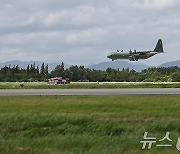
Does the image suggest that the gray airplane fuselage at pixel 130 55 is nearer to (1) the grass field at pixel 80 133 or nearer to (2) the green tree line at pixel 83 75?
(2) the green tree line at pixel 83 75

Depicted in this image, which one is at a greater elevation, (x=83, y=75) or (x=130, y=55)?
(x=130, y=55)

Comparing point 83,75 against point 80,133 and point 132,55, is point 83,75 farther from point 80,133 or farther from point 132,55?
point 80,133

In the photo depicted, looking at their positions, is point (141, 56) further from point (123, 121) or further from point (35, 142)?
point (35, 142)

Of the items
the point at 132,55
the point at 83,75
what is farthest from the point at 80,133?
the point at 83,75

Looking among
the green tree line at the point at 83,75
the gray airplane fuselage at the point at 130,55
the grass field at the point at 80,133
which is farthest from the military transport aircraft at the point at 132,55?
the grass field at the point at 80,133

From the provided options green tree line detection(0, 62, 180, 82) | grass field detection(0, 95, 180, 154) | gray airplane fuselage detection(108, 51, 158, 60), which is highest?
gray airplane fuselage detection(108, 51, 158, 60)

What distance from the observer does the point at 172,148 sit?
13.9 meters

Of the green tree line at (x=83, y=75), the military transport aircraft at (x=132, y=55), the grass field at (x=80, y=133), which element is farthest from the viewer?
the green tree line at (x=83, y=75)

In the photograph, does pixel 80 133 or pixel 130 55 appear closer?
pixel 80 133

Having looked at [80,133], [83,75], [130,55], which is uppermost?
[130,55]

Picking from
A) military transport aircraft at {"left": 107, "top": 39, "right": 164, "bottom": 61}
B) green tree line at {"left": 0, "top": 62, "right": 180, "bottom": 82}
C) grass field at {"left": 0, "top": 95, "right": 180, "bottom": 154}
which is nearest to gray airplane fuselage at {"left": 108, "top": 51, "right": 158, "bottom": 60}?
military transport aircraft at {"left": 107, "top": 39, "right": 164, "bottom": 61}

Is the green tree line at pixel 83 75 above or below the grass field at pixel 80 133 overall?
above

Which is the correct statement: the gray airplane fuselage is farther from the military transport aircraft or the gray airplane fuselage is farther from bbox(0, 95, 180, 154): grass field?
bbox(0, 95, 180, 154): grass field

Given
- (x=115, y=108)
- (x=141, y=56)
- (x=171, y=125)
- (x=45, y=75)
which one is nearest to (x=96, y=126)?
(x=171, y=125)
